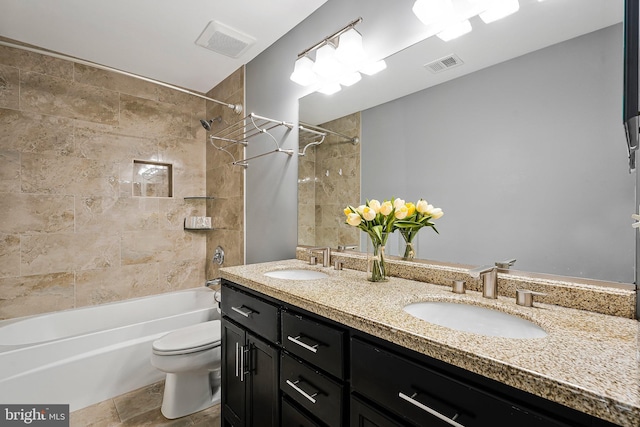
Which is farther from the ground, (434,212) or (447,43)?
(447,43)

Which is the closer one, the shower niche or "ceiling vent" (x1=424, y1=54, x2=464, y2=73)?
"ceiling vent" (x1=424, y1=54, x2=464, y2=73)

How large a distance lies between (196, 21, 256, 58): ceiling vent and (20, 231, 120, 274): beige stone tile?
1.78 meters

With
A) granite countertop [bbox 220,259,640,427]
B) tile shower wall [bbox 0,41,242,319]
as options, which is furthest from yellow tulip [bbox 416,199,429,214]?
tile shower wall [bbox 0,41,242,319]

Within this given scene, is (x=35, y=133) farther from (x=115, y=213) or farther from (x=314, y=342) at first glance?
(x=314, y=342)

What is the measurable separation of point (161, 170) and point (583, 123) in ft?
10.1

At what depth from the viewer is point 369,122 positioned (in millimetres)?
1596

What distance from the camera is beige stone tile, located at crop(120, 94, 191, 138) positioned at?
2.65 m

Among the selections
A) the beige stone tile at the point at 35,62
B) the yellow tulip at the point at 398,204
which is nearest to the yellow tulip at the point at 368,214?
the yellow tulip at the point at 398,204

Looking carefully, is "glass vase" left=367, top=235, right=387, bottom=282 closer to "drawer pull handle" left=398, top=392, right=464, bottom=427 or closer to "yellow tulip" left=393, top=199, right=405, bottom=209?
"yellow tulip" left=393, top=199, right=405, bottom=209

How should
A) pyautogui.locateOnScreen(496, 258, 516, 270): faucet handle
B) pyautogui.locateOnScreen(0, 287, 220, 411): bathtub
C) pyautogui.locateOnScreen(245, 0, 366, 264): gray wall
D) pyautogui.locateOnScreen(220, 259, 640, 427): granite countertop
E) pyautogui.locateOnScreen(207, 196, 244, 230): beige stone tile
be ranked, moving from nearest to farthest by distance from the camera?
pyautogui.locateOnScreen(220, 259, 640, 427): granite countertop, pyautogui.locateOnScreen(496, 258, 516, 270): faucet handle, pyautogui.locateOnScreen(0, 287, 220, 411): bathtub, pyautogui.locateOnScreen(245, 0, 366, 264): gray wall, pyautogui.locateOnScreen(207, 196, 244, 230): beige stone tile

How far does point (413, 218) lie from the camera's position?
1.36m

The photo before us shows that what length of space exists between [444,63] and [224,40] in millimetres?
1627

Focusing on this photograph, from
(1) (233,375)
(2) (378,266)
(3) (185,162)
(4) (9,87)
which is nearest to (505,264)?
(2) (378,266)

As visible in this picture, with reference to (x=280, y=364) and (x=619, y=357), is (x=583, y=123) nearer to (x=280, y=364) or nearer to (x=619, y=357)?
(x=619, y=357)
